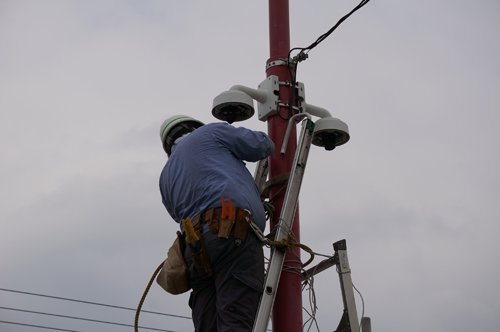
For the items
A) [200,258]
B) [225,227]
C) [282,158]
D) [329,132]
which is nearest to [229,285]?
[200,258]

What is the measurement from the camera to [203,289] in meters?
4.03

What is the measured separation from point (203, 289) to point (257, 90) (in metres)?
1.80

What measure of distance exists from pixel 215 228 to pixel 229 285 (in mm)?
386

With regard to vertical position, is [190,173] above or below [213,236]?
above

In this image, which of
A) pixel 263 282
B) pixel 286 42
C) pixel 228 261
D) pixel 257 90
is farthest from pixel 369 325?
pixel 286 42

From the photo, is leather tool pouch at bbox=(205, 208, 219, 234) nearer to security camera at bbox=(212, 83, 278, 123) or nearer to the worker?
the worker

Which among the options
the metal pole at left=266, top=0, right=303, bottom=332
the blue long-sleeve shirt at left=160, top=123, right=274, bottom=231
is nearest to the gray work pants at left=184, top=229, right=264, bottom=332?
the blue long-sleeve shirt at left=160, top=123, right=274, bottom=231

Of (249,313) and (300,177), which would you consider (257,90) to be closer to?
(300,177)

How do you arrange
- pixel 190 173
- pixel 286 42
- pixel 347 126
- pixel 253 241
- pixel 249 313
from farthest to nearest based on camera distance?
1. pixel 286 42
2. pixel 347 126
3. pixel 190 173
4. pixel 253 241
5. pixel 249 313

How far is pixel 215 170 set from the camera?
159 inches

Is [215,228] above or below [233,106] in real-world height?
below

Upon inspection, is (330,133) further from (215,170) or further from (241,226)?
(241,226)

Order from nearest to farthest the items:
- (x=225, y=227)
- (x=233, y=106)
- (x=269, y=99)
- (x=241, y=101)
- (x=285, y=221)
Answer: (x=225, y=227), (x=285, y=221), (x=241, y=101), (x=233, y=106), (x=269, y=99)

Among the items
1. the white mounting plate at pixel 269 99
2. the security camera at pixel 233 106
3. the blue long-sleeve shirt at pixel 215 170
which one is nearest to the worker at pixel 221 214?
the blue long-sleeve shirt at pixel 215 170
